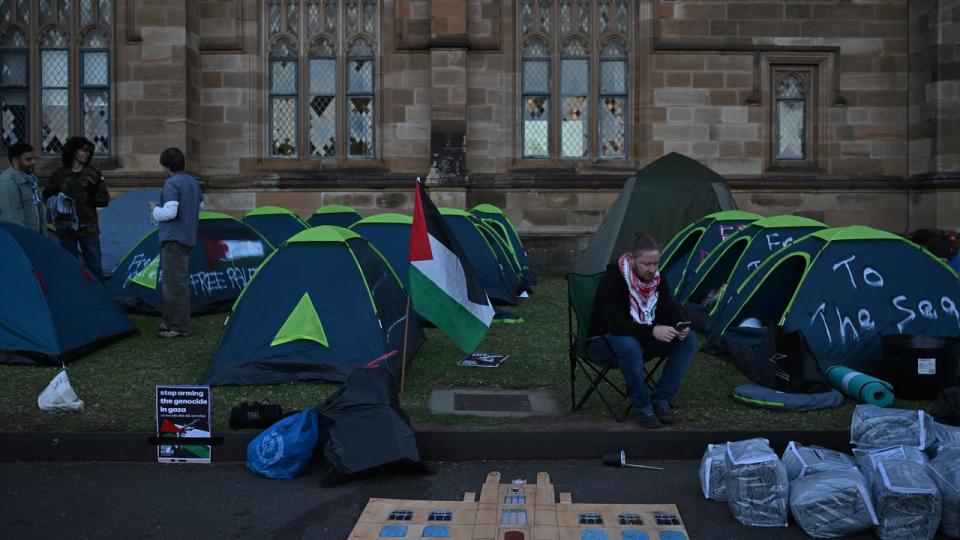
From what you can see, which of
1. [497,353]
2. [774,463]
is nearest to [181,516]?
[774,463]

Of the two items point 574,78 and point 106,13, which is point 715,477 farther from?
point 106,13

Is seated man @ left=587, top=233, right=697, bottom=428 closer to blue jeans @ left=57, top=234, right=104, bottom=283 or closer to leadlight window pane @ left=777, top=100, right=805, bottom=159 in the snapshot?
blue jeans @ left=57, top=234, right=104, bottom=283

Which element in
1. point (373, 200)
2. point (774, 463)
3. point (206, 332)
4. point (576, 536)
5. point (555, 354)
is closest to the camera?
point (576, 536)

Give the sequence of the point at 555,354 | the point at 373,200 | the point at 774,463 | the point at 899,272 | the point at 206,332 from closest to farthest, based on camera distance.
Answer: the point at 774,463 < the point at 899,272 < the point at 555,354 < the point at 206,332 < the point at 373,200

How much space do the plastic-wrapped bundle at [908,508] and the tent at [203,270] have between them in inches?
350

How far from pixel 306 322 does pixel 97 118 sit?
11.7 m

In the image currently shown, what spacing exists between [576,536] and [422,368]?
14.2 ft

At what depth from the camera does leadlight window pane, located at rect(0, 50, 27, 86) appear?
1823 centimetres

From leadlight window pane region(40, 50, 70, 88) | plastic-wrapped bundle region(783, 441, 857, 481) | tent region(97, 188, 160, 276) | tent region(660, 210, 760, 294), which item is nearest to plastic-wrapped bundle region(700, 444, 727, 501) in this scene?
plastic-wrapped bundle region(783, 441, 857, 481)

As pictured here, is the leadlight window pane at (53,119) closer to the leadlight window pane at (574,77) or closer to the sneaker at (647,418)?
the leadlight window pane at (574,77)

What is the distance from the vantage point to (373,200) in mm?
18344

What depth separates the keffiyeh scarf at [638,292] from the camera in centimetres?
702

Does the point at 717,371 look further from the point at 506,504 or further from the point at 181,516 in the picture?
the point at 181,516

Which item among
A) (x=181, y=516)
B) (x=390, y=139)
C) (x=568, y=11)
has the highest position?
(x=568, y=11)
